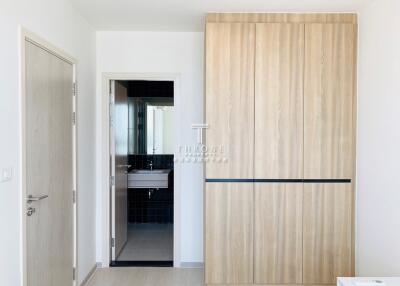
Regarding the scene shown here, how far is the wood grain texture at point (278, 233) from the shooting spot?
3273 mm

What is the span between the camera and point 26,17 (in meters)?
2.28

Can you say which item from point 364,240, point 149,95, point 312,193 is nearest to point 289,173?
point 312,193

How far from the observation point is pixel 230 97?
3.25 metres

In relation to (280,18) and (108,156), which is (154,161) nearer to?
(108,156)

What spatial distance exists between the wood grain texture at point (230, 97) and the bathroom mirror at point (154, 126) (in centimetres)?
230

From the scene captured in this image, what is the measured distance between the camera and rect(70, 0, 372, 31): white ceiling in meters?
3.00

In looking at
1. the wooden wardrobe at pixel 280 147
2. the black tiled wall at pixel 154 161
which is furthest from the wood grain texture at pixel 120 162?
the wooden wardrobe at pixel 280 147

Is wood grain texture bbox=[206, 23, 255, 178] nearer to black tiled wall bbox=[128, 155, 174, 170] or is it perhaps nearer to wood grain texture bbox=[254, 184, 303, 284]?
wood grain texture bbox=[254, 184, 303, 284]

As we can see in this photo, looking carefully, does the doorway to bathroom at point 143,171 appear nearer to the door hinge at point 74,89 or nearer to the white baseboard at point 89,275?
the white baseboard at point 89,275

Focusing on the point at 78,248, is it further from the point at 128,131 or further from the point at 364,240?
the point at 364,240

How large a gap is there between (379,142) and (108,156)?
280 centimetres

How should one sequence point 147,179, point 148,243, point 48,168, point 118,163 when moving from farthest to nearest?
point 147,179 < point 148,243 < point 118,163 < point 48,168

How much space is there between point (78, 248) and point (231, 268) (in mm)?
1493

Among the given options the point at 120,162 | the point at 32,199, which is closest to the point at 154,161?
the point at 120,162
